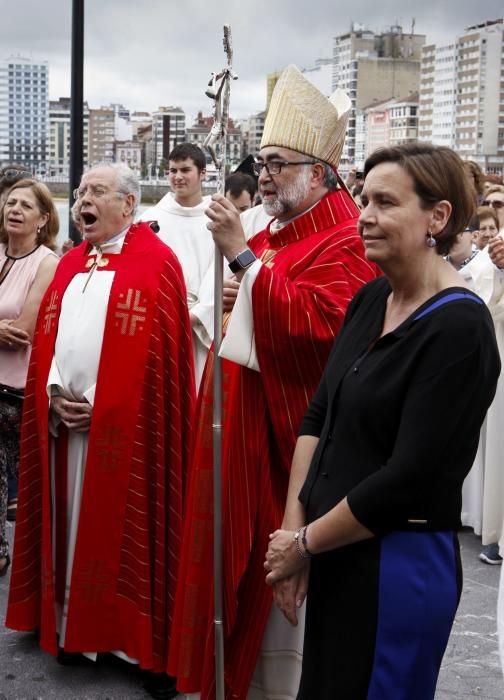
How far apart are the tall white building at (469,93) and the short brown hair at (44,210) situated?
14224cm

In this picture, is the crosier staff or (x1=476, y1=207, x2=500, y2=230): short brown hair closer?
the crosier staff

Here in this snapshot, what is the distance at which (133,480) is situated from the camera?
13.5 feet

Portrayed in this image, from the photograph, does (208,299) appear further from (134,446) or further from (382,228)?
(382,228)

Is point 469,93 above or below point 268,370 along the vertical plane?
above

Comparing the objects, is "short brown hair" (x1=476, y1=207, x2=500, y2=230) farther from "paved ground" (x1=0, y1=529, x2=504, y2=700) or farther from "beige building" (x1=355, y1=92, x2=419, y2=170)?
"beige building" (x1=355, y1=92, x2=419, y2=170)

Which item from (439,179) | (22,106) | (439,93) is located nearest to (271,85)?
(22,106)

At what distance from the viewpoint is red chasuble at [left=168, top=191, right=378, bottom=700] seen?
327 cm

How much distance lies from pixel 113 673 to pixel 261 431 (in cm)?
142

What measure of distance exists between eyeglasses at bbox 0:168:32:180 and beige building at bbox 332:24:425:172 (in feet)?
497

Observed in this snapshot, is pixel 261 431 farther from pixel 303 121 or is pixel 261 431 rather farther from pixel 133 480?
pixel 303 121

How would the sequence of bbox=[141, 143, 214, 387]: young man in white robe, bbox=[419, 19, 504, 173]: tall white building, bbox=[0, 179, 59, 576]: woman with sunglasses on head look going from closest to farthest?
bbox=[0, 179, 59, 576]: woman with sunglasses on head, bbox=[141, 143, 214, 387]: young man in white robe, bbox=[419, 19, 504, 173]: tall white building

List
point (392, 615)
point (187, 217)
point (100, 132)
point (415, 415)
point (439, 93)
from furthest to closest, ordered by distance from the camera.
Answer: point (439, 93)
point (100, 132)
point (187, 217)
point (392, 615)
point (415, 415)

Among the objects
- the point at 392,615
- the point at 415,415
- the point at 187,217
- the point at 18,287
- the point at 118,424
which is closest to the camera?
the point at 415,415

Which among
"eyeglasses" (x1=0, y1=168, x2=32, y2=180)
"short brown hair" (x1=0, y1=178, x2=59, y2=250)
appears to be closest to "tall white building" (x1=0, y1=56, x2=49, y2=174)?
"eyeglasses" (x1=0, y1=168, x2=32, y2=180)
